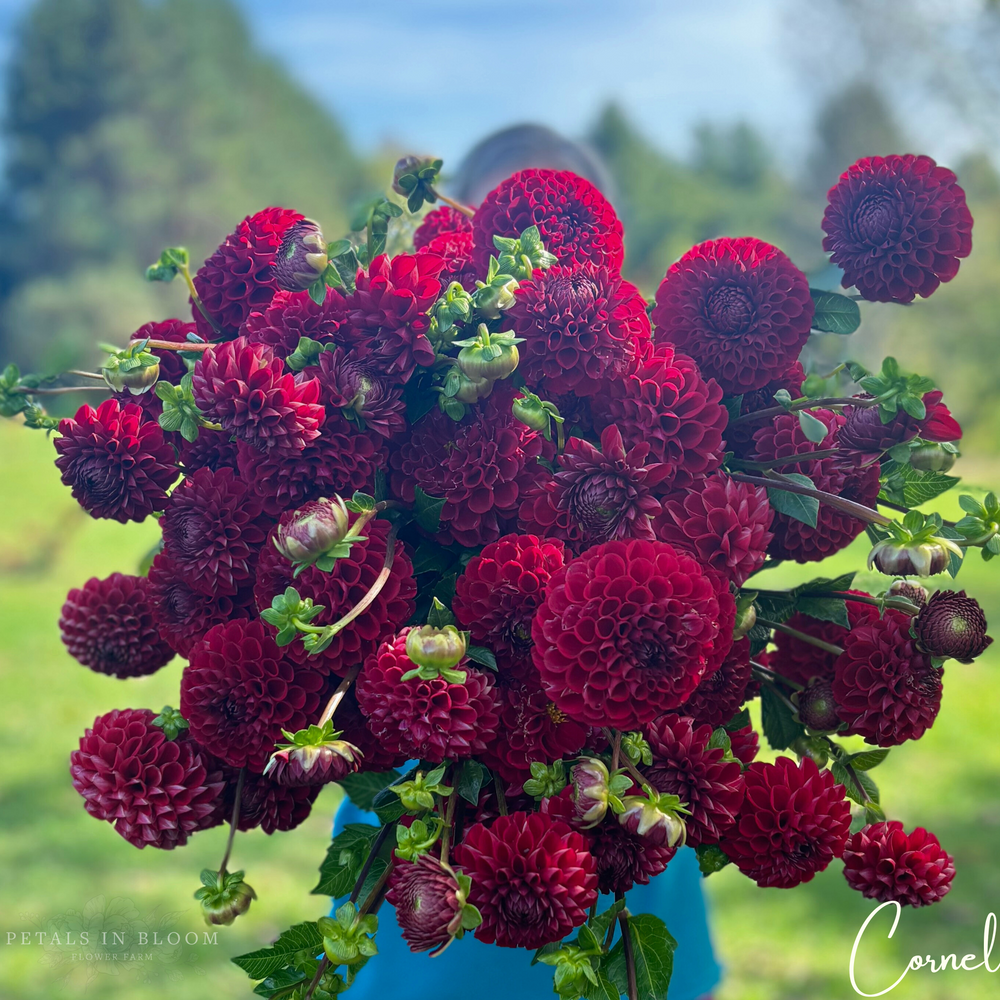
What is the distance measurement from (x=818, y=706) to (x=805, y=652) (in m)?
0.09

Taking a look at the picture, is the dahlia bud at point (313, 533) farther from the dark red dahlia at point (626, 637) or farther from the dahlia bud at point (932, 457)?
the dahlia bud at point (932, 457)

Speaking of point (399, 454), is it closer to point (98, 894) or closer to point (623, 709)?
point (623, 709)

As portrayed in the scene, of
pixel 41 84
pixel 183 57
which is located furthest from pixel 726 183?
pixel 41 84

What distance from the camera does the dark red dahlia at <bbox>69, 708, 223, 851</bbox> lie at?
0.65 meters

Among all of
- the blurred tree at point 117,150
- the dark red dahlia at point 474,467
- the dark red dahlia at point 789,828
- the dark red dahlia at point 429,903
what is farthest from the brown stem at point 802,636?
the blurred tree at point 117,150

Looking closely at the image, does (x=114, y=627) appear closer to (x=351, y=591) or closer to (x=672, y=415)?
(x=351, y=591)

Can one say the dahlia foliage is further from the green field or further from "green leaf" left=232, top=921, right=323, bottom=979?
the green field

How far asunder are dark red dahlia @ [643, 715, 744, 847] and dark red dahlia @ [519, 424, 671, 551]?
13 centimetres

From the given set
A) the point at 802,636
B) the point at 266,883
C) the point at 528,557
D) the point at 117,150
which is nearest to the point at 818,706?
the point at 802,636

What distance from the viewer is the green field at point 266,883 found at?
7.50 feet

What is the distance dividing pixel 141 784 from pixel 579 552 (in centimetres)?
34

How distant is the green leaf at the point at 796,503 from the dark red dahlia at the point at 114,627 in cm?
50

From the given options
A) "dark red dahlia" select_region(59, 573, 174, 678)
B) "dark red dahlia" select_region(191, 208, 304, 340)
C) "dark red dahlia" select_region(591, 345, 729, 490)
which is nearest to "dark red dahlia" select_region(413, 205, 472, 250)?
"dark red dahlia" select_region(191, 208, 304, 340)

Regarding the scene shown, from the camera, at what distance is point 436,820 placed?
0.58m
